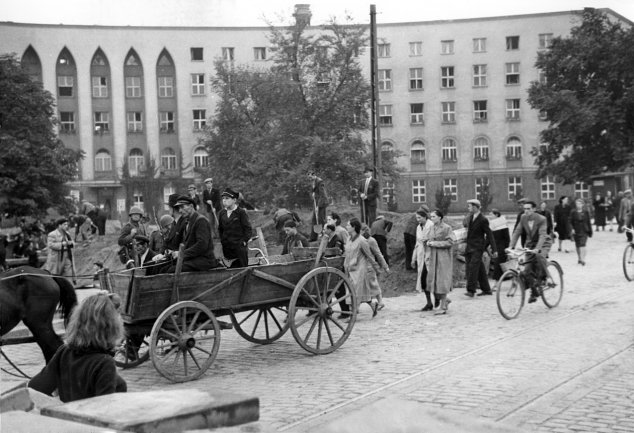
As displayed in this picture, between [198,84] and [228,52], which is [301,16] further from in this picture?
[198,84]

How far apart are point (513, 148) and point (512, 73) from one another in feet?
19.7

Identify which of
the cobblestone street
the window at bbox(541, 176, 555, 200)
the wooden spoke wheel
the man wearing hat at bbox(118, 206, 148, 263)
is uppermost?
the window at bbox(541, 176, 555, 200)

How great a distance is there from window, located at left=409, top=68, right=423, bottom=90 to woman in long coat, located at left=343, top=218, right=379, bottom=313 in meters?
53.9

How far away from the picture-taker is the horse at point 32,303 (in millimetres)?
9094

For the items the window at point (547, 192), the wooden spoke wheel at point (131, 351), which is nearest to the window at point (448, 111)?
the window at point (547, 192)

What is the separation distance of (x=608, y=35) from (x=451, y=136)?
2120 centimetres

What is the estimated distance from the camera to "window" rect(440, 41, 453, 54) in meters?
66.0

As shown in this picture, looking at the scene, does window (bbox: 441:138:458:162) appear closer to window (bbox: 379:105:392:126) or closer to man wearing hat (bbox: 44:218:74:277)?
window (bbox: 379:105:392:126)

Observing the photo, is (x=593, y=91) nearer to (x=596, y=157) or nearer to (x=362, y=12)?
(x=596, y=157)

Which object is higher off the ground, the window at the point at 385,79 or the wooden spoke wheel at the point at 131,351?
the window at the point at 385,79

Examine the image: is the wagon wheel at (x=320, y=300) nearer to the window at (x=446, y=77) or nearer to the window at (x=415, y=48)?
the window at (x=415, y=48)

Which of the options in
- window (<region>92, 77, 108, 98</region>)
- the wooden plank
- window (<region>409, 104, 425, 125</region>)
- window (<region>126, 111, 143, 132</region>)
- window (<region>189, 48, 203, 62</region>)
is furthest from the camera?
window (<region>409, 104, 425, 125</region>)

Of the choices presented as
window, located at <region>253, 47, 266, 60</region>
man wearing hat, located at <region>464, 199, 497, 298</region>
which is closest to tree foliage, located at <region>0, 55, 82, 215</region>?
man wearing hat, located at <region>464, 199, 497, 298</region>

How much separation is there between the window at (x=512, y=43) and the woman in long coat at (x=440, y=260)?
2092 inches
